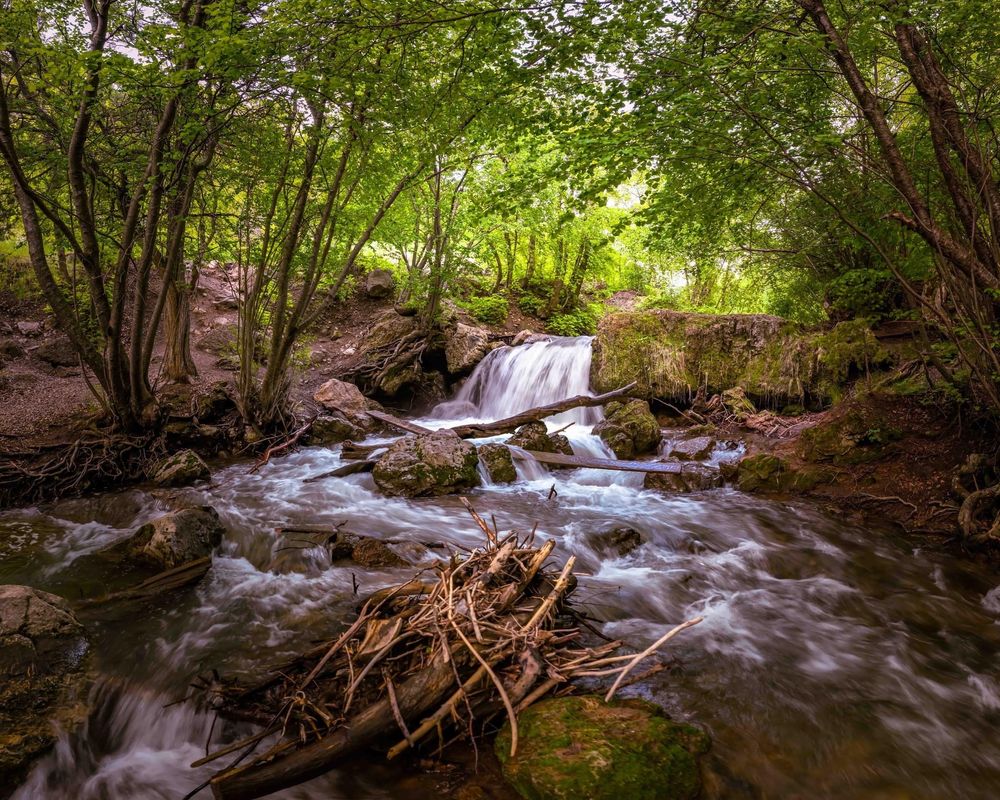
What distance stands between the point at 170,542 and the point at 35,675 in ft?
5.80

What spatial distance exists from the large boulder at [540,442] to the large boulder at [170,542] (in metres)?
5.08

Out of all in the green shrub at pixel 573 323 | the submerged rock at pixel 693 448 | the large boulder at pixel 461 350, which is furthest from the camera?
the green shrub at pixel 573 323

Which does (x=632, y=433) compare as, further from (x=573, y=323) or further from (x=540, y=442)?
(x=573, y=323)

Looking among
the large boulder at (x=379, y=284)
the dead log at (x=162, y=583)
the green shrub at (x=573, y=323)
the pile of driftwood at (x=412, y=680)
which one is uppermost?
the large boulder at (x=379, y=284)

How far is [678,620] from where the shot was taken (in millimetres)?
4164

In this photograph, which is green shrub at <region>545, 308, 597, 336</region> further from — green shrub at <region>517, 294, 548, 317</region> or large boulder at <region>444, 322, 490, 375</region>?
large boulder at <region>444, 322, 490, 375</region>

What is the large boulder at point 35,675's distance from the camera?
250 centimetres

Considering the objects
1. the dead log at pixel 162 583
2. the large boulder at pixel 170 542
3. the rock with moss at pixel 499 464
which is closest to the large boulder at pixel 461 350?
the rock with moss at pixel 499 464

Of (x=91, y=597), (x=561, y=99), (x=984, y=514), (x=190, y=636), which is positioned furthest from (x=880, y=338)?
(x=91, y=597)

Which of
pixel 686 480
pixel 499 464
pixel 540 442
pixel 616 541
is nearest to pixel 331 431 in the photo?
pixel 499 464

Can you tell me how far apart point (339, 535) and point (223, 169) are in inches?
246

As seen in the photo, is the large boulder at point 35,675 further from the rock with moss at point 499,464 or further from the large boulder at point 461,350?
the large boulder at point 461,350

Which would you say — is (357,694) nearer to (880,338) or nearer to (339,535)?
(339,535)

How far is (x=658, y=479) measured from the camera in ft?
25.2
